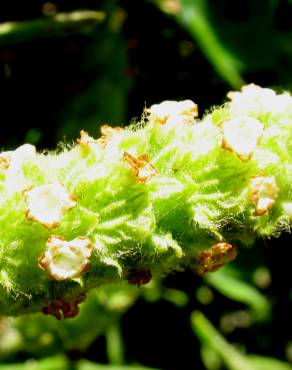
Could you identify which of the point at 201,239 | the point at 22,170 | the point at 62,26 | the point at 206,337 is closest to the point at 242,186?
the point at 201,239

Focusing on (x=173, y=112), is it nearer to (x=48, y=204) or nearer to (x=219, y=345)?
(x=48, y=204)

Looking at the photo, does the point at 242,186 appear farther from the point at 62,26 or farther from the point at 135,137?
the point at 62,26

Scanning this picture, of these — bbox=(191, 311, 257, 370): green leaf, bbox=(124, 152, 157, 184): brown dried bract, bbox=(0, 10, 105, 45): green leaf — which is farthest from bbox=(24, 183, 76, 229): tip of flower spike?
bbox=(191, 311, 257, 370): green leaf

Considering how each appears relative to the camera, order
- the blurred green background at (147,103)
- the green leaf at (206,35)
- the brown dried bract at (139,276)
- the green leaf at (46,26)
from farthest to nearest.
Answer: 1. the blurred green background at (147,103)
2. the green leaf at (206,35)
3. the green leaf at (46,26)
4. the brown dried bract at (139,276)

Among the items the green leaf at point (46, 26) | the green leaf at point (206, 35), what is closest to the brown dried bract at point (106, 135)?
the green leaf at point (46, 26)

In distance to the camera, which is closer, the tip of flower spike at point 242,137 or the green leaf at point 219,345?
the tip of flower spike at point 242,137

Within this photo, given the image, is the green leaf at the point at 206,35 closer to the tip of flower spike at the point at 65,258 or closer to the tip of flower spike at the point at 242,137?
Result: the tip of flower spike at the point at 242,137

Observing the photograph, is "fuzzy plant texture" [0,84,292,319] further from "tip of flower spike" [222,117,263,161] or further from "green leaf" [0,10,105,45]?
"green leaf" [0,10,105,45]

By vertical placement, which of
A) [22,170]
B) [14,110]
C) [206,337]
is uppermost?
[22,170]
